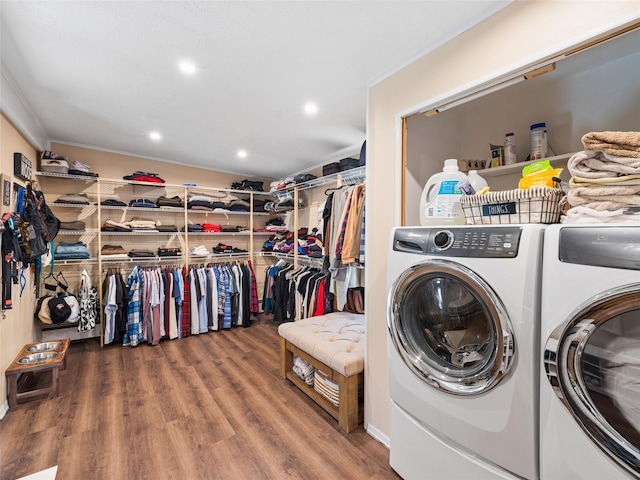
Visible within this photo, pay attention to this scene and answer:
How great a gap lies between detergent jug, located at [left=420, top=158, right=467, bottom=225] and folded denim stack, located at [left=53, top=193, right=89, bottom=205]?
3712mm

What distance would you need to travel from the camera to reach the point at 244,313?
13.3ft

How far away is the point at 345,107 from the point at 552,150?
1.46m

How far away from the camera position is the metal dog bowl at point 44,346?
254 cm

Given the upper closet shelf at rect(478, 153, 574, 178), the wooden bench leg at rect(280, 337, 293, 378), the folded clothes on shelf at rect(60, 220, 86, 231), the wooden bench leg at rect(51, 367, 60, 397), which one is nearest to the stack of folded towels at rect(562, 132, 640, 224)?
the upper closet shelf at rect(478, 153, 574, 178)

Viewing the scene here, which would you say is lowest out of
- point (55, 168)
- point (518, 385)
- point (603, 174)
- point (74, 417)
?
point (74, 417)

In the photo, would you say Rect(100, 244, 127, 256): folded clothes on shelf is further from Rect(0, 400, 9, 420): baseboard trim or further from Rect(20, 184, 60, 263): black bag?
Rect(0, 400, 9, 420): baseboard trim

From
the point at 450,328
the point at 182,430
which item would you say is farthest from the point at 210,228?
the point at 450,328

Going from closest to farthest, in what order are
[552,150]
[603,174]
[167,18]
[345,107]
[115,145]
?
[603,174]
[167,18]
[552,150]
[345,107]
[115,145]

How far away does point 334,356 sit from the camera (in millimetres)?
1934

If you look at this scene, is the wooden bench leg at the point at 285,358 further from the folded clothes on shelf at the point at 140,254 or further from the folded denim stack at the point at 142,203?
the folded denim stack at the point at 142,203

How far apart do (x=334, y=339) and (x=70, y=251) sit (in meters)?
3.14

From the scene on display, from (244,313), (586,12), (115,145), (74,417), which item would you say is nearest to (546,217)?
(586,12)

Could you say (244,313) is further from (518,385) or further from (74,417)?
(518,385)

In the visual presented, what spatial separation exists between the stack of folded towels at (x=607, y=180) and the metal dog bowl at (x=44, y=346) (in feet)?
12.4
